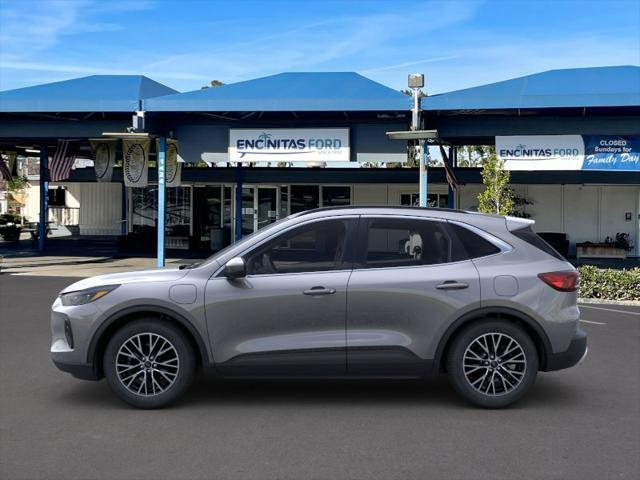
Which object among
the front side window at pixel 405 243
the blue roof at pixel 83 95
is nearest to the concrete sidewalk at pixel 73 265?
the blue roof at pixel 83 95

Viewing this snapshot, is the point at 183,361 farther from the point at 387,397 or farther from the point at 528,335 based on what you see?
the point at 528,335

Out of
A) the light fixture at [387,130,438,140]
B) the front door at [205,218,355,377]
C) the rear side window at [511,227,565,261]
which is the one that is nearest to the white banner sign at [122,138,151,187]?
the light fixture at [387,130,438,140]

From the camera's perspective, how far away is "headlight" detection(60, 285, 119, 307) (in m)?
5.52

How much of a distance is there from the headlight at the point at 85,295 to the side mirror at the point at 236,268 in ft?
3.21

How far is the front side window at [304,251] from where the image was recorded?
5.58 m

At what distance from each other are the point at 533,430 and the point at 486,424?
0.36 m

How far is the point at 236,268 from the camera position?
5.34 meters

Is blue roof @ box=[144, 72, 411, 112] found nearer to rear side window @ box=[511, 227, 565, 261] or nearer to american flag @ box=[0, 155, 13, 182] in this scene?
american flag @ box=[0, 155, 13, 182]

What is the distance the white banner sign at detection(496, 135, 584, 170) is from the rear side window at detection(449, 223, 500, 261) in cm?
1266

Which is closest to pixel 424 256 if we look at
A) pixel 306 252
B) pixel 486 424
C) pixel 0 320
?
pixel 306 252

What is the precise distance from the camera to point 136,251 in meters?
26.5

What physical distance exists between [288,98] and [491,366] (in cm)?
1297

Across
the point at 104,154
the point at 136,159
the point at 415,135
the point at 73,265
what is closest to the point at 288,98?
the point at 415,135

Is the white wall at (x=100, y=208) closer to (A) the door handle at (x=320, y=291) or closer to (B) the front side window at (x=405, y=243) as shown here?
(B) the front side window at (x=405, y=243)
